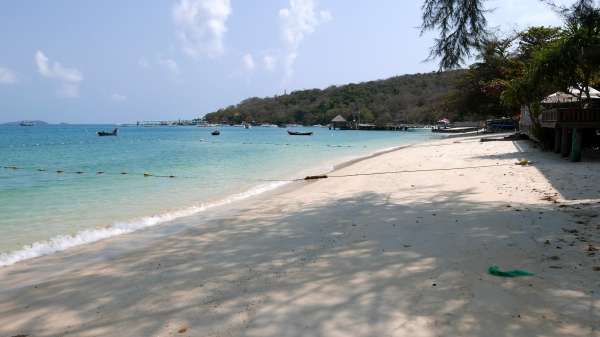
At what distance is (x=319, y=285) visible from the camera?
405cm

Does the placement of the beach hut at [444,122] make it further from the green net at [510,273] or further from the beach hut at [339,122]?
the green net at [510,273]

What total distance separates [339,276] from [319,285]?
30cm

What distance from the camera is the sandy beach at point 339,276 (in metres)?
3.29

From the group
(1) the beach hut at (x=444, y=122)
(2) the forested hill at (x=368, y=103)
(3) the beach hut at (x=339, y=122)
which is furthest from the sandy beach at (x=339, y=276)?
(3) the beach hut at (x=339, y=122)

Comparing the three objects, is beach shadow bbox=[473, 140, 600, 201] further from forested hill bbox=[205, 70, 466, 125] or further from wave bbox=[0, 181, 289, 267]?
forested hill bbox=[205, 70, 466, 125]

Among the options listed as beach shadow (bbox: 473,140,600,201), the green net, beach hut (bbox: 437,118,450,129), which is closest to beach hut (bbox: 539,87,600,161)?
beach shadow (bbox: 473,140,600,201)

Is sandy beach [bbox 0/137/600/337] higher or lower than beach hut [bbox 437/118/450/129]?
higher

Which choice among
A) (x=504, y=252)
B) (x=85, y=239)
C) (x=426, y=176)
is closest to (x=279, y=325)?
(x=504, y=252)

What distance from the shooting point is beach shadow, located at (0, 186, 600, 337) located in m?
3.26

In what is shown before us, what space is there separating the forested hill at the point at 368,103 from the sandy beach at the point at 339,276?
88.0 m

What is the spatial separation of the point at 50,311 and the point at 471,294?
3.52 meters

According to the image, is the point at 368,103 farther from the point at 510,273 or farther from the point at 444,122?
the point at 510,273

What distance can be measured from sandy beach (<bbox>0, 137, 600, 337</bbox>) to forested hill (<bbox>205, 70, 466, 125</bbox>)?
8799 cm

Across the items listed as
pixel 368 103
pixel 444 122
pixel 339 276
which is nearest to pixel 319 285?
pixel 339 276
